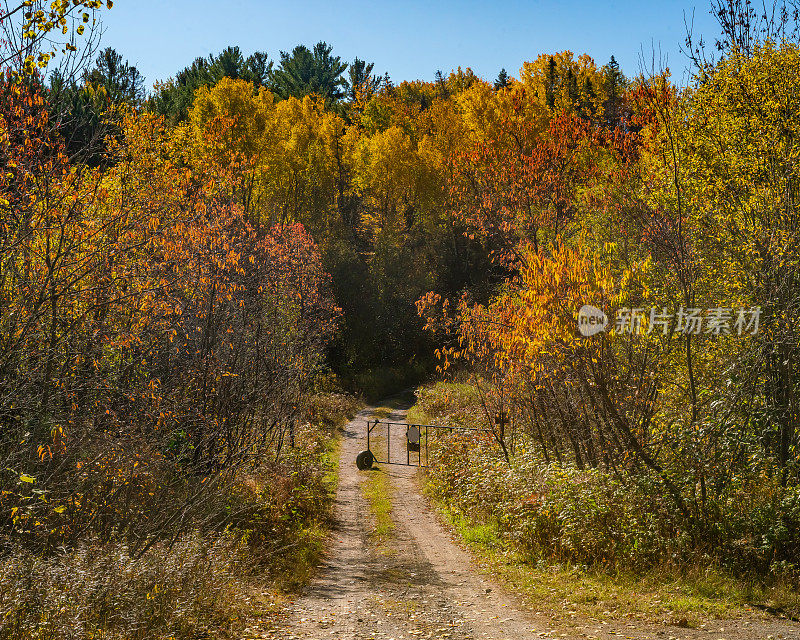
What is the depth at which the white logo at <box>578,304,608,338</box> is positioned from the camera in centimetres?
962

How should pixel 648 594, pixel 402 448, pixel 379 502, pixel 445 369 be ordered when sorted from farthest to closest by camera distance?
pixel 402 448
pixel 379 502
pixel 445 369
pixel 648 594

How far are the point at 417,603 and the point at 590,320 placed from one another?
4692 mm

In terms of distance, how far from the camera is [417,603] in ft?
29.6

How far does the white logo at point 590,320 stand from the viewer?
9.62 meters

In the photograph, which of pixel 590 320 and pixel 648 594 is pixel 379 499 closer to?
pixel 590 320

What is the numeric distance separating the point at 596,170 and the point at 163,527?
48.1 feet

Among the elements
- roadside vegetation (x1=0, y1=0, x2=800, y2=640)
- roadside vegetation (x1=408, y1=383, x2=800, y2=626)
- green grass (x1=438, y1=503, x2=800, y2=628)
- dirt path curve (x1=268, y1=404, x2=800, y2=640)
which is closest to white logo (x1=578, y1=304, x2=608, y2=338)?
roadside vegetation (x1=0, y1=0, x2=800, y2=640)

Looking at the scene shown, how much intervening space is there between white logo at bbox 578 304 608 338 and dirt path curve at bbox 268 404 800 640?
3.94m

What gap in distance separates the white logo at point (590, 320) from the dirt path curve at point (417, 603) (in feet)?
12.9

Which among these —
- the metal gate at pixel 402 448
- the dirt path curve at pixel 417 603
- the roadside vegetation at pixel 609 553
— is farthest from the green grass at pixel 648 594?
the metal gate at pixel 402 448

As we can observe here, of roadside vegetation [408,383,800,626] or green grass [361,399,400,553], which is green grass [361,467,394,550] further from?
roadside vegetation [408,383,800,626]

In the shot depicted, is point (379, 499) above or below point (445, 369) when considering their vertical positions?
below

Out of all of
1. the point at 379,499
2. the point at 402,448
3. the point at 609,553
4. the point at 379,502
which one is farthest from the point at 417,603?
the point at 402,448

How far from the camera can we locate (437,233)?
4206cm
